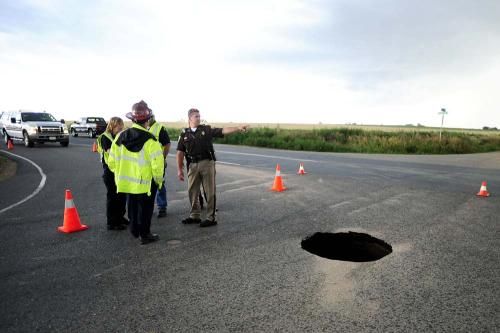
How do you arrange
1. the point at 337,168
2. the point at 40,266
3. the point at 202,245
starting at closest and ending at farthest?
the point at 40,266
the point at 202,245
the point at 337,168

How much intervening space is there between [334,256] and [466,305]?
214cm

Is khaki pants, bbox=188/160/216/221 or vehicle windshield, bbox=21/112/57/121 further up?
vehicle windshield, bbox=21/112/57/121

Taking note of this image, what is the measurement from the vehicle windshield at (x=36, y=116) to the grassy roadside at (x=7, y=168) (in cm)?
716

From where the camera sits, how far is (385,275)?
3.97 m

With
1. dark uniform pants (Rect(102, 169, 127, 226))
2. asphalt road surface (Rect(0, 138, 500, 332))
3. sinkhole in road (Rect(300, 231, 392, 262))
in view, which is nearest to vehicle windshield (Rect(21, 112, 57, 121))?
asphalt road surface (Rect(0, 138, 500, 332))

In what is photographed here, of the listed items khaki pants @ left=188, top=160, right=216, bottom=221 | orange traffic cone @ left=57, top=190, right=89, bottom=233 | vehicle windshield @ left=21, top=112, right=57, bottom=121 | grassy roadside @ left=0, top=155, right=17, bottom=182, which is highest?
vehicle windshield @ left=21, top=112, right=57, bottom=121

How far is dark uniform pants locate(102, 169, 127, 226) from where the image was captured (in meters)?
5.84

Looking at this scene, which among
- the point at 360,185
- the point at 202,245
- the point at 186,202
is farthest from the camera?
the point at 360,185

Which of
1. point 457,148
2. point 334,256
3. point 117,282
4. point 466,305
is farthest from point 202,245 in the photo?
point 457,148

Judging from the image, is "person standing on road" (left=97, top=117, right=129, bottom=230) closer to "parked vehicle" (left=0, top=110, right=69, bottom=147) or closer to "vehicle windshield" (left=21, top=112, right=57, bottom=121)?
"parked vehicle" (left=0, top=110, right=69, bottom=147)

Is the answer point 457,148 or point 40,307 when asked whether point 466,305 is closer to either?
point 40,307

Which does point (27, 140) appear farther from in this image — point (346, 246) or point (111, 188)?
point (346, 246)

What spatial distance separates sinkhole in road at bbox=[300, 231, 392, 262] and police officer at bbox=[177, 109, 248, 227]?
5.86 feet

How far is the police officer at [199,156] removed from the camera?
578cm
